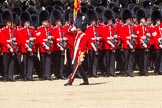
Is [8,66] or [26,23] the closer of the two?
[8,66]

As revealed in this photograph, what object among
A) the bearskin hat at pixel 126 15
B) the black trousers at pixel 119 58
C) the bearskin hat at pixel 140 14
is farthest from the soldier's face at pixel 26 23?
the bearskin hat at pixel 140 14

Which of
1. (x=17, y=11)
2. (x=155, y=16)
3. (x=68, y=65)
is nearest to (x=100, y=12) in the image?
(x=155, y=16)

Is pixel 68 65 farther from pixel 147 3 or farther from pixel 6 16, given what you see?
pixel 147 3

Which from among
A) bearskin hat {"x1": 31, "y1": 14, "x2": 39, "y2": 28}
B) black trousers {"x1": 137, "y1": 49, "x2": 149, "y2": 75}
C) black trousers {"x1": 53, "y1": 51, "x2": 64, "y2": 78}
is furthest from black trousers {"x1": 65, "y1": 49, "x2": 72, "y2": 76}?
black trousers {"x1": 137, "y1": 49, "x2": 149, "y2": 75}

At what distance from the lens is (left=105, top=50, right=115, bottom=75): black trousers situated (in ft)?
58.1

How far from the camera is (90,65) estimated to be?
17547mm

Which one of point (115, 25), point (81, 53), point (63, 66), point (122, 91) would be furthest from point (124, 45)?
point (122, 91)

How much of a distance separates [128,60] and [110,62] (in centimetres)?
46

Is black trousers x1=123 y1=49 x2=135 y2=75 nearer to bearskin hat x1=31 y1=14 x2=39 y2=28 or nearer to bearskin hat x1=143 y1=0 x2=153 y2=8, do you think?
bearskin hat x1=31 y1=14 x2=39 y2=28

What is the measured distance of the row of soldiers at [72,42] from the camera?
16.8 metres

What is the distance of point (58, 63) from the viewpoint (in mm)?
17156

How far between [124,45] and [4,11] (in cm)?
311

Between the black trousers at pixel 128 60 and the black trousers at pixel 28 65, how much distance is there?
8.06 ft

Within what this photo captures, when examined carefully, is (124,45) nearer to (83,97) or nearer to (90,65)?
(90,65)
